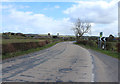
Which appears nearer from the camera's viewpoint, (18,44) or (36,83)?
(36,83)

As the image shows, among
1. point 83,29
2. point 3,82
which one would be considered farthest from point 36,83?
point 83,29

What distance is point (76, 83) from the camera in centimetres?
657

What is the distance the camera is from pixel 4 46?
53.3 ft

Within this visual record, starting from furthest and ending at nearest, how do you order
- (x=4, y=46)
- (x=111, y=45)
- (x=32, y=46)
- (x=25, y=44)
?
(x=111, y=45) → (x=32, y=46) → (x=25, y=44) → (x=4, y=46)

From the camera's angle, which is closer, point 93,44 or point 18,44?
point 18,44

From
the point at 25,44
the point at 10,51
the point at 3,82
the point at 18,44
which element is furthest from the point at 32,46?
the point at 3,82

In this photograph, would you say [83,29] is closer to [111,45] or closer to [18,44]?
[111,45]

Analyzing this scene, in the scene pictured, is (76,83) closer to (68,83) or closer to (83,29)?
(68,83)

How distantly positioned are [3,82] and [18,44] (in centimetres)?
1377

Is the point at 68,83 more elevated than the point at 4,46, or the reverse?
the point at 4,46

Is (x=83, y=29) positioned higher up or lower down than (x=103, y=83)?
higher up

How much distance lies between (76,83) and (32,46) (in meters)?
20.4

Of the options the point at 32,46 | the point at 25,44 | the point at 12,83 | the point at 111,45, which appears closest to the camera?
the point at 12,83

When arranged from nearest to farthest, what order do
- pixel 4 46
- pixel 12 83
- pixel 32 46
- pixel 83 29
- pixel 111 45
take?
pixel 12 83 → pixel 4 46 → pixel 32 46 → pixel 111 45 → pixel 83 29
